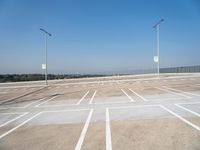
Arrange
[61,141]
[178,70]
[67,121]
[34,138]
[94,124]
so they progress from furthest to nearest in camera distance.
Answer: [178,70] → [67,121] → [94,124] → [34,138] → [61,141]

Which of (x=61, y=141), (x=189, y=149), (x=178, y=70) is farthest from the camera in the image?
(x=178, y=70)

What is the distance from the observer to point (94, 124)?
5.70 m

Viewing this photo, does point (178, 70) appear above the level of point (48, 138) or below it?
above

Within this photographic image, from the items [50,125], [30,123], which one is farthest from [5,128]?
[50,125]

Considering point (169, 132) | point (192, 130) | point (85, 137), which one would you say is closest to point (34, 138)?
point (85, 137)

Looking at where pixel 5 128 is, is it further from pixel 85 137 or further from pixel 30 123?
pixel 85 137

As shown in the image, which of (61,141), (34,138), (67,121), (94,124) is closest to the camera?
(61,141)

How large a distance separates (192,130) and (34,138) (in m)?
4.55

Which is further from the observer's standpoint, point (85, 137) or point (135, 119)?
point (135, 119)

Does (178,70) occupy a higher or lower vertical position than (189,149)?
higher

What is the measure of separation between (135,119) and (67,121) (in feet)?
8.43

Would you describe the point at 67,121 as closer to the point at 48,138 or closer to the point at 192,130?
the point at 48,138

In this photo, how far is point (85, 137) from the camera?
462 centimetres

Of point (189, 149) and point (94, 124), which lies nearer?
point (189, 149)
